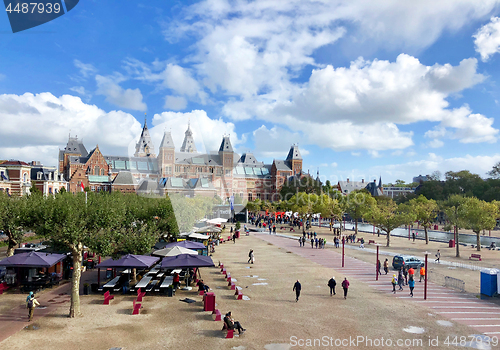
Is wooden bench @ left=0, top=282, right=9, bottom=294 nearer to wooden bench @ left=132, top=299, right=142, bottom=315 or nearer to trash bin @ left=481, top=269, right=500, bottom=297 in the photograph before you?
wooden bench @ left=132, top=299, right=142, bottom=315

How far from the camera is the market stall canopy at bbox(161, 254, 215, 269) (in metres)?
20.0

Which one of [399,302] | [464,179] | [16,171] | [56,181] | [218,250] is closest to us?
[399,302]

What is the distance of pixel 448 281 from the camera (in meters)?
23.1

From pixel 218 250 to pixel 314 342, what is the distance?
2655 centimetres

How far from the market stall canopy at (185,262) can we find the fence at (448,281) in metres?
16.1

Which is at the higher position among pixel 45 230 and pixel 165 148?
pixel 165 148

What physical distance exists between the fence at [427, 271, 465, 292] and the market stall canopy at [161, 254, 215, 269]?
1608cm

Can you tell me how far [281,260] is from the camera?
32.2 m

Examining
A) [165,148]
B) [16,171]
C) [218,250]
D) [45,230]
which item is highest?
[165,148]

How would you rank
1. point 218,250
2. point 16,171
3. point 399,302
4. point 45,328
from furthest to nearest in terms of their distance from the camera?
point 16,171, point 218,250, point 399,302, point 45,328

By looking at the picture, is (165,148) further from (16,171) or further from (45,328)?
(45,328)

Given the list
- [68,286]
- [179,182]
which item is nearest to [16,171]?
[179,182]

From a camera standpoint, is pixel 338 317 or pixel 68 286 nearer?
pixel 338 317

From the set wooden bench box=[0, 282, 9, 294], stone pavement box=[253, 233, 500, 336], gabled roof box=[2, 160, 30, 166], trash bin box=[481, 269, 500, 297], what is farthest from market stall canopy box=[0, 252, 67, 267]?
gabled roof box=[2, 160, 30, 166]
